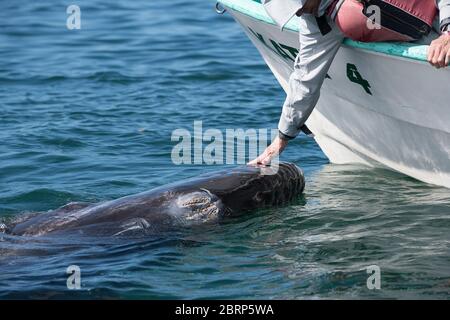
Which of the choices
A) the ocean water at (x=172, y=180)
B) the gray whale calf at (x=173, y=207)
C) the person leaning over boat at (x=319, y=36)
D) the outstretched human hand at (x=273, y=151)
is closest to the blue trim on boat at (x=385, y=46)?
the person leaning over boat at (x=319, y=36)

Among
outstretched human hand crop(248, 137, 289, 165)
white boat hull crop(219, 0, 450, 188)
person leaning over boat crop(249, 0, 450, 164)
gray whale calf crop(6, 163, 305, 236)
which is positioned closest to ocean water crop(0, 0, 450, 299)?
gray whale calf crop(6, 163, 305, 236)

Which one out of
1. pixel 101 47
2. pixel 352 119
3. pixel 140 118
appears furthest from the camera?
pixel 101 47

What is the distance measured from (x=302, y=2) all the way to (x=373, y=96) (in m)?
1.13

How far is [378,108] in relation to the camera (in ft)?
26.2

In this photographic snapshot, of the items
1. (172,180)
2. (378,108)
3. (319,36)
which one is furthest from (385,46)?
(172,180)

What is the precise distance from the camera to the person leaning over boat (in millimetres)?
6828

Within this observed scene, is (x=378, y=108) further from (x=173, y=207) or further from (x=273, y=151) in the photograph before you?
(x=173, y=207)

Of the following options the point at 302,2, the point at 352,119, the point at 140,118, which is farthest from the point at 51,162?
the point at 302,2

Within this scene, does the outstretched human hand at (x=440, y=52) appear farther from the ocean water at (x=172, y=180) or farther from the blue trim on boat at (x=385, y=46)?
the ocean water at (x=172, y=180)

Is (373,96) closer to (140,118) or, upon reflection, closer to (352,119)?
(352,119)

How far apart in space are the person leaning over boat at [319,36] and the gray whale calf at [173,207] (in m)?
0.27

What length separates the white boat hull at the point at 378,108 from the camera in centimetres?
731

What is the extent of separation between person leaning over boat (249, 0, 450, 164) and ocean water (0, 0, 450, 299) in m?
0.74

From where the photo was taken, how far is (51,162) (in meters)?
9.88
